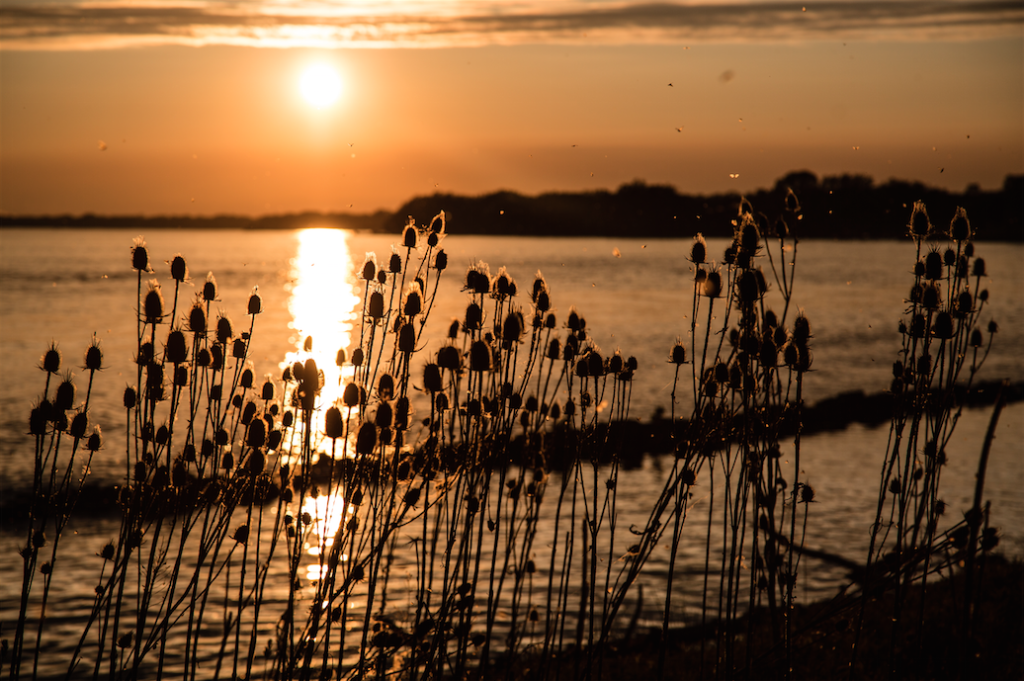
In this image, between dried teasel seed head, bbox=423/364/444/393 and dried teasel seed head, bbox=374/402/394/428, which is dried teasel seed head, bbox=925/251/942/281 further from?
dried teasel seed head, bbox=374/402/394/428

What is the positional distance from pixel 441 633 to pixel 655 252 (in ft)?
297

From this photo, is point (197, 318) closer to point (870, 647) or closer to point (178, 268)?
point (178, 268)

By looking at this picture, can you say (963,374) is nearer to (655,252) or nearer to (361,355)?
(361,355)

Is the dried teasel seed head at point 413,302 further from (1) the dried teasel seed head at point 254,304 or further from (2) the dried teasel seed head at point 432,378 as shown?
(1) the dried teasel seed head at point 254,304

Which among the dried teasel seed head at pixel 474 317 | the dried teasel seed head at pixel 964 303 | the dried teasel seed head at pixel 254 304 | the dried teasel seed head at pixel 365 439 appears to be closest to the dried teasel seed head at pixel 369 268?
the dried teasel seed head at pixel 254 304

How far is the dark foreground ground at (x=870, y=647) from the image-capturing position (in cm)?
487

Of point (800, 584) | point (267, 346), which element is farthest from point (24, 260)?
point (800, 584)

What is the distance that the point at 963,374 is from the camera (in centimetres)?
2261

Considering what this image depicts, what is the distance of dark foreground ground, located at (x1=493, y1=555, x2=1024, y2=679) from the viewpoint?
4.87 meters

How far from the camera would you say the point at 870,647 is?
5.76 m

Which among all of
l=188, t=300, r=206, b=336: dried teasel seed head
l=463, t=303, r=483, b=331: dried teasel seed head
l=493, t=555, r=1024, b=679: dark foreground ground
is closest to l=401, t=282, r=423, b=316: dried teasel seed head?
l=463, t=303, r=483, b=331: dried teasel seed head

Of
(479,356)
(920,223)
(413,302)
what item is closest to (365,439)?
(479,356)

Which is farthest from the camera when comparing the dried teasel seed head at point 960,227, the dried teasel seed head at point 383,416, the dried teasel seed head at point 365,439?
the dried teasel seed head at point 960,227

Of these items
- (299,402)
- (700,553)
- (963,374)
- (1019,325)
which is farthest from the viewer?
(1019,325)
